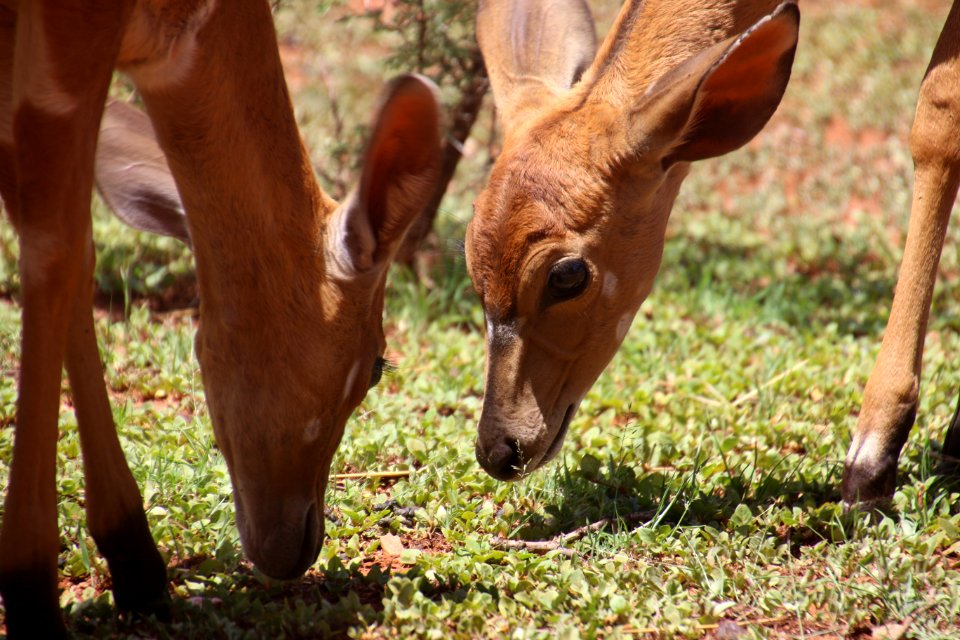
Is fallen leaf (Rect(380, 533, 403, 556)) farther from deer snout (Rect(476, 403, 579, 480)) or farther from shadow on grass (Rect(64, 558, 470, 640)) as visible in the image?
deer snout (Rect(476, 403, 579, 480))

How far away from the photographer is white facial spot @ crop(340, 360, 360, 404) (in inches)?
139

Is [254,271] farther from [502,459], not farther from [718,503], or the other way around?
[718,503]

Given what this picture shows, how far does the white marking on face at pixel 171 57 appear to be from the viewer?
3.44m

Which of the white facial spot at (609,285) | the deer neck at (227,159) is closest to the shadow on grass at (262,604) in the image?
the deer neck at (227,159)

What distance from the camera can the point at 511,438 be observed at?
4258mm

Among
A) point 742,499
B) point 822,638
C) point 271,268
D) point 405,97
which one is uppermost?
point 405,97

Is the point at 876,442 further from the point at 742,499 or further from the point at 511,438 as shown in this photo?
the point at 511,438

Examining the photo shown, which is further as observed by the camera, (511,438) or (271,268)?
(511,438)

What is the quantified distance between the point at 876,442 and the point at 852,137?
6.03 meters

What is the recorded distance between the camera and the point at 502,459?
424cm

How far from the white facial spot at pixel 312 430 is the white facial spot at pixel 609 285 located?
1.28m

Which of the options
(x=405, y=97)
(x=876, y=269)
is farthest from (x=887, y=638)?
(x=876, y=269)

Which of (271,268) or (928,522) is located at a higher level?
(271,268)

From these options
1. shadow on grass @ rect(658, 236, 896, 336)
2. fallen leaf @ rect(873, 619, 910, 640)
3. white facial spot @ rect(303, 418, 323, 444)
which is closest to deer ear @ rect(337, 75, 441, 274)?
white facial spot @ rect(303, 418, 323, 444)
